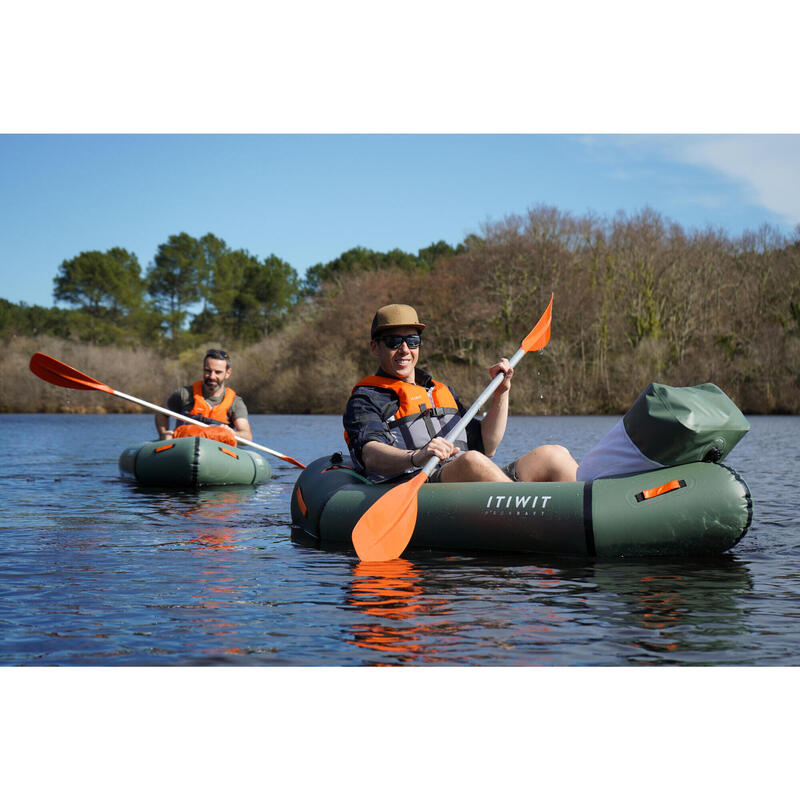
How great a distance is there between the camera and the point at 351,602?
13.1 ft

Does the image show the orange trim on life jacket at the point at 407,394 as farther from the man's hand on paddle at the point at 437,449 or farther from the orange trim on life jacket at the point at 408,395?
the man's hand on paddle at the point at 437,449

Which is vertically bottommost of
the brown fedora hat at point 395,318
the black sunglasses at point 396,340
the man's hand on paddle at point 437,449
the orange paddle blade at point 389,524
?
the orange paddle blade at point 389,524

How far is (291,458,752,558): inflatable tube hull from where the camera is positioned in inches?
183

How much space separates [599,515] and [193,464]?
4790 mm

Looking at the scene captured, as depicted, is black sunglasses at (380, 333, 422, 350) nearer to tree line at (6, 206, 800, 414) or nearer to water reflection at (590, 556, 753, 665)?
water reflection at (590, 556, 753, 665)

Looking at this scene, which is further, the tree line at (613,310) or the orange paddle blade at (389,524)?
the tree line at (613,310)

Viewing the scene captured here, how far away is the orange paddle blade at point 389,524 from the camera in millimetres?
4805

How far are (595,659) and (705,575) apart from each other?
59.8 inches

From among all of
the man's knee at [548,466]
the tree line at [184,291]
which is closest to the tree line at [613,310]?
the tree line at [184,291]

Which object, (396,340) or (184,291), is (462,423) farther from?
(184,291)

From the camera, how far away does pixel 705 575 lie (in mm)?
4520

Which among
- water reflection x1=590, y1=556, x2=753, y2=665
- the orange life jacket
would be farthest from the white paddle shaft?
water reflection x1=590, y1=556, x2=753, y2=665

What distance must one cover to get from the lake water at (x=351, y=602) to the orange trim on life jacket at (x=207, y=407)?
2.21 m

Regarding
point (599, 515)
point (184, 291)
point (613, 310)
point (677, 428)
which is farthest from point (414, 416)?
point (184, 291)
